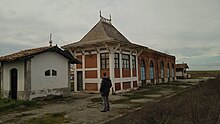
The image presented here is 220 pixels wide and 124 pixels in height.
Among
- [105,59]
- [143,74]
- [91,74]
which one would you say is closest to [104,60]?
[105,59]

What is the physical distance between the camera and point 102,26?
21734 millimetres

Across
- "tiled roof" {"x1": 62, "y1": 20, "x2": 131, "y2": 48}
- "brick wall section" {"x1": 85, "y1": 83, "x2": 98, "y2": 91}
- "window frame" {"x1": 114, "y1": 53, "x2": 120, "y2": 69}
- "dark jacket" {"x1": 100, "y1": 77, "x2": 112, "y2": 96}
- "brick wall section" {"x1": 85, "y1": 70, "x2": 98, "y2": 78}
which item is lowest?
"brick wall section" {"x1": 85, "y1": 83, "x2": 98, "y2": 91}

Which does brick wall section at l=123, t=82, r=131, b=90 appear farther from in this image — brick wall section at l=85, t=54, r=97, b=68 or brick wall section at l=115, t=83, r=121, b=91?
brick wall section at l=85, t=54, r=97, b=68

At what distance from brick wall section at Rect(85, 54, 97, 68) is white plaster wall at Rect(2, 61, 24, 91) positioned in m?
6.71

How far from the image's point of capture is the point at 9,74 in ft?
48.3

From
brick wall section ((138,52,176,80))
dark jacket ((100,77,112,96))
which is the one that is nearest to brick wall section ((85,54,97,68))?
brick wall section ((138,52,176,80))

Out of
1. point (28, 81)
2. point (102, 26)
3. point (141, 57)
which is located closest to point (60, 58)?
point (28, 81)

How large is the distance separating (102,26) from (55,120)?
14253 millimetres

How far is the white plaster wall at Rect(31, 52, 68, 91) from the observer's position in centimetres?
1405

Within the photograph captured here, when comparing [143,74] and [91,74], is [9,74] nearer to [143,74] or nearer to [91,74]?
[91,74]

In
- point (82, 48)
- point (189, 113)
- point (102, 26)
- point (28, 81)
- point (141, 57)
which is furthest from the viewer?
point (141, 57)

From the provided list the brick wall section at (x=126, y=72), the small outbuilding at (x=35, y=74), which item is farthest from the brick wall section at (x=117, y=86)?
the small outbuilding at (x=35, y=74)

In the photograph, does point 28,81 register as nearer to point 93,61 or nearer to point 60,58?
point 60,58

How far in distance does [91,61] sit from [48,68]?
528cm
